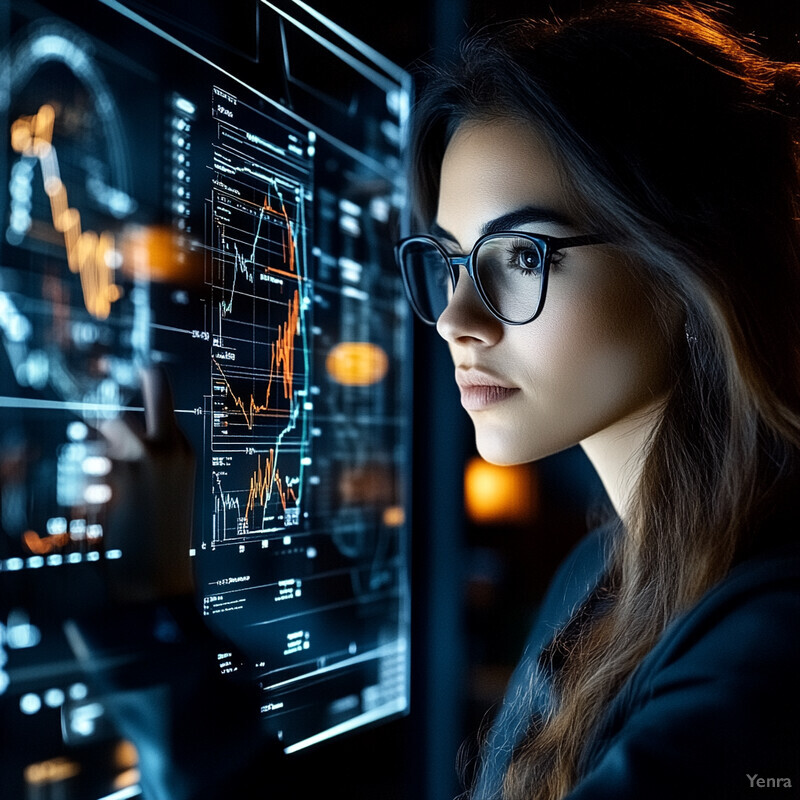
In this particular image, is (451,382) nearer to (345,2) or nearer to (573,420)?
(573,420)

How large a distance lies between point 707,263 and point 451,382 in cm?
60

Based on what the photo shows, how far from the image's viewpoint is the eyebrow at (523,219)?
3.02 ft

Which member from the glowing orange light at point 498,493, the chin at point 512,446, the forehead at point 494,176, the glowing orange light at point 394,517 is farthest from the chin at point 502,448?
the glowing orange light at point 498,493

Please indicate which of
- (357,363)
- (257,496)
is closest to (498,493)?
(357,363)

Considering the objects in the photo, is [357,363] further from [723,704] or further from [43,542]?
[723,704]

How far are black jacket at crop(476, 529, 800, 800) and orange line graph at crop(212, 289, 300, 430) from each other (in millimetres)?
498

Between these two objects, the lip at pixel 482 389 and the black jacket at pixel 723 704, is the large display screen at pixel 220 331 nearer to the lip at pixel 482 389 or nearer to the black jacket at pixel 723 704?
the lip at pixel 482 389

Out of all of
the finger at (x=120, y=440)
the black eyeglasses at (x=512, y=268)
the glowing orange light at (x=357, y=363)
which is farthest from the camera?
the glowing orange light at (x=357, y=363)

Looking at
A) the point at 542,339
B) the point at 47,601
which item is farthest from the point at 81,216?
the point at 542,339

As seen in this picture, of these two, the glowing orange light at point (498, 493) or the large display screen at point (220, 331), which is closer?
the large display screen at point (220, 331)

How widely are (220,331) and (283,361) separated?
13cm

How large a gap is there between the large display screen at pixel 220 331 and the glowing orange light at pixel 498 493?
0.17 m

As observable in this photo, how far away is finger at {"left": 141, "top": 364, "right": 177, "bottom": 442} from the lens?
2.67 feet

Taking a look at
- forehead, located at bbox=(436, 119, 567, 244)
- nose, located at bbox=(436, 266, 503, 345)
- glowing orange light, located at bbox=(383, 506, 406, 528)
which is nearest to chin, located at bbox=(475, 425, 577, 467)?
nose, located at bbox=(436, 266, 503, 345)
